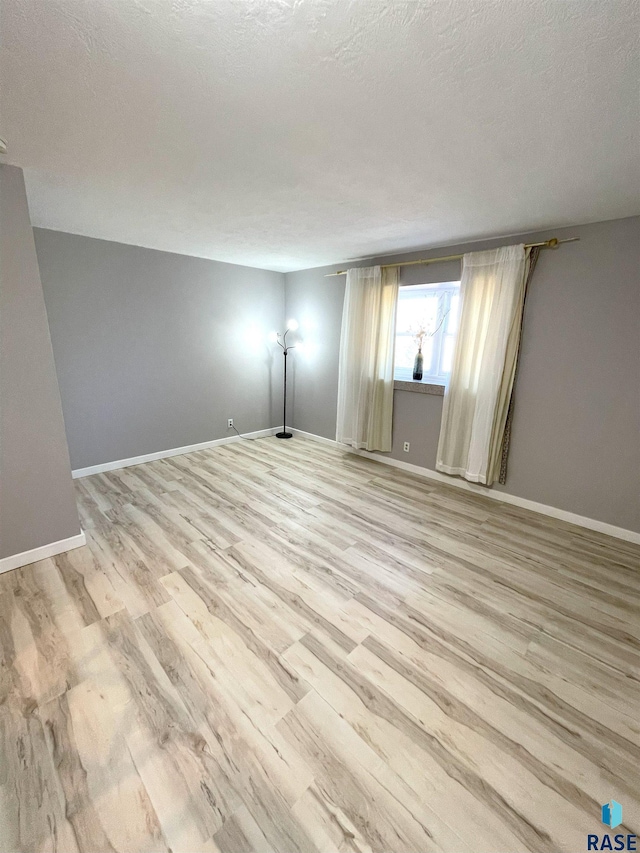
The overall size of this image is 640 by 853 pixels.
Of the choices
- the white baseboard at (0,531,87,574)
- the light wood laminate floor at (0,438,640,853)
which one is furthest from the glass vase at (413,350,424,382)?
the white baseboard at (0,531,87,574)

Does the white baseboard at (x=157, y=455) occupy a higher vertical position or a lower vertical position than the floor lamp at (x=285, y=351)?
lower

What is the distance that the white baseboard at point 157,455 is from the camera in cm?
357

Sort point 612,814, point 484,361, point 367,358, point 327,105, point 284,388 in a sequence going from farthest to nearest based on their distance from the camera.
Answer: point 284,388, point 367,358, point 484,361, point 327,105, point 612,814

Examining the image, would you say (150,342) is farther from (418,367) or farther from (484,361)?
(484,361)

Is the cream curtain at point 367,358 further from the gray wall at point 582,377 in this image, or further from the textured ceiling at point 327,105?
the textured ceiling at point 327,105

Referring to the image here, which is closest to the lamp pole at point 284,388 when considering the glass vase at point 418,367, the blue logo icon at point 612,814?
the glass vase at point 418,367

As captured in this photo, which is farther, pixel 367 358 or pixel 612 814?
pixel 367 358

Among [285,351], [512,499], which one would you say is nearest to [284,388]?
[285,351]

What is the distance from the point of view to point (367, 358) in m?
4.01

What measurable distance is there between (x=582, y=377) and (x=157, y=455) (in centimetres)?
450

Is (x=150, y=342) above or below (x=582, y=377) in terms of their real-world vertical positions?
above

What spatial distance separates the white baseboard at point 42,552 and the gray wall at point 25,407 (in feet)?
0.11

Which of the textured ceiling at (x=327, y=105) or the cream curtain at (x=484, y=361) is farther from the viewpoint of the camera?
the cream curtain at (x=484, y=361)

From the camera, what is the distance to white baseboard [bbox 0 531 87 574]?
6.94 feet
